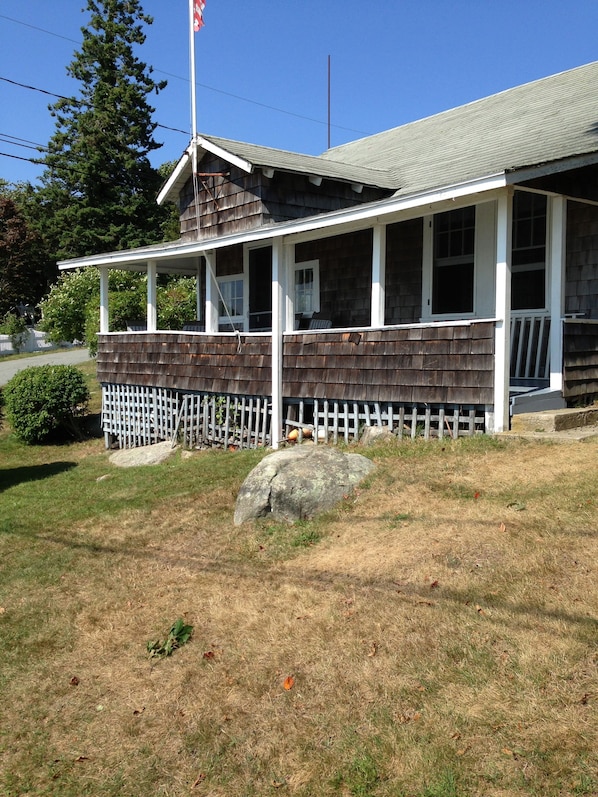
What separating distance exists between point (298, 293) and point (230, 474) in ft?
20.9

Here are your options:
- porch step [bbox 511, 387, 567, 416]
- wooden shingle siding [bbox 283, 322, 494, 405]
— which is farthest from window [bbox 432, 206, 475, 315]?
porch step [bbox 511, 387, 567, 416]

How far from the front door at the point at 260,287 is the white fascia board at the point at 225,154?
217 cm

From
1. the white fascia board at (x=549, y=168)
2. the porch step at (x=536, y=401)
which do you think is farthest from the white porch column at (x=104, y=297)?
the white fascia board at (x=549, y=168)

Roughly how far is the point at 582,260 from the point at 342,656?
744 cm

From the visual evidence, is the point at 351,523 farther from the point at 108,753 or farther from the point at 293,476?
the point at 108,753

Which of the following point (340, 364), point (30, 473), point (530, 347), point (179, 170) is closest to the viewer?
point (530, 347)

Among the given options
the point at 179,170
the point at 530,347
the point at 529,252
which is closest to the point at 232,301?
the point at 179,170

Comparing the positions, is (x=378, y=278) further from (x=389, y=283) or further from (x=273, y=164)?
(x=273, y=164)

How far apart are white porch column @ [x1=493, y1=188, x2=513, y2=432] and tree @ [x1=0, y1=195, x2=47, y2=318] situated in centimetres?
4507

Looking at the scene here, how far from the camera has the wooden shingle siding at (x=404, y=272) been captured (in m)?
12.6

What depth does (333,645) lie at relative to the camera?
15.7 feet

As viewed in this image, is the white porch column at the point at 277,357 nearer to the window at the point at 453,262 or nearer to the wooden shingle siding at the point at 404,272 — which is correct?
the wooden shingle siding at the point at 404,272

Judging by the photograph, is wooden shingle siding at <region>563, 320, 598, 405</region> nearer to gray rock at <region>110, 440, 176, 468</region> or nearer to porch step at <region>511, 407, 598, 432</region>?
porch step at <region>511, 407, 598, 432</region>

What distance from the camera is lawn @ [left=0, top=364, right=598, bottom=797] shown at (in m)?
3.68
